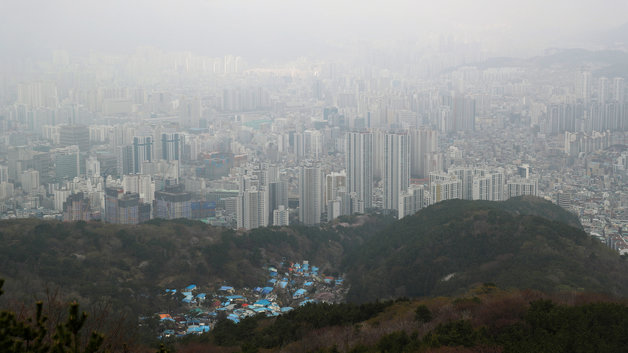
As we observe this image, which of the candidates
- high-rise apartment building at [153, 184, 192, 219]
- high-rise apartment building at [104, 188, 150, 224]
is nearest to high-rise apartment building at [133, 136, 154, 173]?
high-rise apartment building at [153, 184, 192, 219]

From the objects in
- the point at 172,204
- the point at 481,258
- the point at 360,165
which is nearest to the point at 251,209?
the point at 172,204

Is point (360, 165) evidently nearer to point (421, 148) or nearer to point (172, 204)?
point (421, 148)

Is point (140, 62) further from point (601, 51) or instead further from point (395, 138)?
point (601, 51)

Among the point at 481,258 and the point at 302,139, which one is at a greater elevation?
the point at 302,139

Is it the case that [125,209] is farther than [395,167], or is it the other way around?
[395,167]

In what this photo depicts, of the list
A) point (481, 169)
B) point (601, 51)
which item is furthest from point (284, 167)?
point (601, 51)

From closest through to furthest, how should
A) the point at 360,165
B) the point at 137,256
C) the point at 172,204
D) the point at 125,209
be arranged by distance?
the point at 137,256
the point at 125,209
the point at 172,204
the point at 360,165

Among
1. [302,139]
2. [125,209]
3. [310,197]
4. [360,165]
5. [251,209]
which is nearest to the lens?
[125,209]
